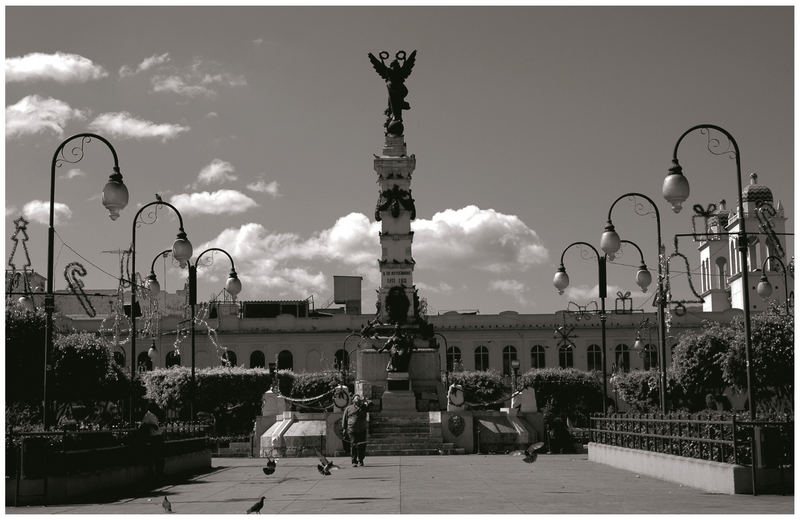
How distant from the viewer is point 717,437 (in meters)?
21.3

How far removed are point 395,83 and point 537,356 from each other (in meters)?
48.0

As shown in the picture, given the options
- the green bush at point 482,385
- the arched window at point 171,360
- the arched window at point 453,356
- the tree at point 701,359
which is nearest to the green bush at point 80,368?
the green bush at point 482,385

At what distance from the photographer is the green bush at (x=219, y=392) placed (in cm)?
7850

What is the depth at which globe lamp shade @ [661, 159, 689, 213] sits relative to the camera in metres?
22.8

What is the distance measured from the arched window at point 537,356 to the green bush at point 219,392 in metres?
30.2

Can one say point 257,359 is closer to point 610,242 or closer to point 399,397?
point 399,397

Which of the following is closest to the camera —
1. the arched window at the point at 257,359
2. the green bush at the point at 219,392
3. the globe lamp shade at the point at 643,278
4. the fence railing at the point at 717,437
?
the fence railing at the point at 717,437

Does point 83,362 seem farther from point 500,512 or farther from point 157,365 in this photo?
point 500,512

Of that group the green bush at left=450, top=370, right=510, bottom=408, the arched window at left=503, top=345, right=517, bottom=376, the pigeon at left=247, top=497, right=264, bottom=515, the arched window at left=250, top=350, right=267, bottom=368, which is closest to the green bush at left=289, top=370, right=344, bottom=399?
the green bush at left=450, top=370, right=510, bottom=408

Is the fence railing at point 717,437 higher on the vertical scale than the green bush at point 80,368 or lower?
lower

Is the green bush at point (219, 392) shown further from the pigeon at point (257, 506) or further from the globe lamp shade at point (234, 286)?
the pigeon at point (257, 506)

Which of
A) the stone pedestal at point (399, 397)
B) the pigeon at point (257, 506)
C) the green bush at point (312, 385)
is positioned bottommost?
the pigeon at point (257, 506)

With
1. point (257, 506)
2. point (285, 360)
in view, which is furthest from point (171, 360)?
point (257, 506)

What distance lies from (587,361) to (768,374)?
51.9 metres
